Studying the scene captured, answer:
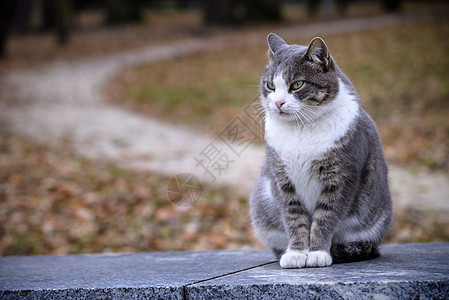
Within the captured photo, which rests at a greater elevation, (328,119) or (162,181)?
(328,119)

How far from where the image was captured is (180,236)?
5.95m

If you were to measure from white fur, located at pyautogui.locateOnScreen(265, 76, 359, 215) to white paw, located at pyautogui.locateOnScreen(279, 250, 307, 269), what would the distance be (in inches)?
10.2

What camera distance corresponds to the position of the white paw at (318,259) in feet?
9.09

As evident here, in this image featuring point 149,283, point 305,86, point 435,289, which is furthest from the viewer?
point 305,86

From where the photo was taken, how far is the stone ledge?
92.2 inches

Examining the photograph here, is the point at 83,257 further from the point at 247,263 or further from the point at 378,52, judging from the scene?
the point at 378,52

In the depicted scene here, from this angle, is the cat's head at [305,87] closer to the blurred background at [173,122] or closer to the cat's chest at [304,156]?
the cat's chest at [304,156]

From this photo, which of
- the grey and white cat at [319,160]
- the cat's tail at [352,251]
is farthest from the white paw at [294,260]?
the cat's tail at [352,251]

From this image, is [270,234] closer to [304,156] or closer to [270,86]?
[304,156]

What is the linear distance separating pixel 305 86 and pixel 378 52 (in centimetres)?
1413

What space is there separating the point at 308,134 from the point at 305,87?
261 mm

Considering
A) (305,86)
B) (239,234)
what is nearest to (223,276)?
(305,86)

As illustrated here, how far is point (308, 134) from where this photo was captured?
9.30 feet

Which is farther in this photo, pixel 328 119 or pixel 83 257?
pixel 83 257
